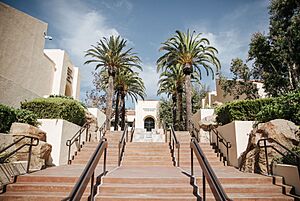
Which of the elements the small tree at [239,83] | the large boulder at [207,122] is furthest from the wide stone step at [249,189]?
the small tree at [239,83]

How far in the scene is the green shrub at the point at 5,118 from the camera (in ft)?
22.2

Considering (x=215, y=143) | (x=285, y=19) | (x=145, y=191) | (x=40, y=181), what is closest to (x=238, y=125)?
(x=215, y=143)

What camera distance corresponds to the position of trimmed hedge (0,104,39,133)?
6.82m

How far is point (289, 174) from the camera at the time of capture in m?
5.00

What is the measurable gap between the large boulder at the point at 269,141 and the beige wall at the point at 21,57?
1128 cm

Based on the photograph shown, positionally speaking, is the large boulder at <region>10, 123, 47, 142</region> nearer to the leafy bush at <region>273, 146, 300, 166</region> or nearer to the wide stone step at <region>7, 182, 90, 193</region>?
the wide stone step at <region>7, 182, 90, 193</region>

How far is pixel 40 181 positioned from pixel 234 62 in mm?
19636

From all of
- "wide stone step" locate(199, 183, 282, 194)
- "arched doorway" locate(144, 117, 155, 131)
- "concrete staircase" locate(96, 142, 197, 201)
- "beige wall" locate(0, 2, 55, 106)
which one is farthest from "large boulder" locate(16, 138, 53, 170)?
"arched doorway" locate(144, 117, 155, 131)

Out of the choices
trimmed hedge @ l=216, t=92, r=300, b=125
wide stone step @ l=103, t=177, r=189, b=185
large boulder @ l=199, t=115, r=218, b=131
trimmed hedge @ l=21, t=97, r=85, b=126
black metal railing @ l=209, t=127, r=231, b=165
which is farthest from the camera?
large boulder @ l=199, t=115, r=218, b=131

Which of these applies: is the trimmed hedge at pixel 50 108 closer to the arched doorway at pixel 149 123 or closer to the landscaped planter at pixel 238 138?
the landscaped planter at pixel 238 138

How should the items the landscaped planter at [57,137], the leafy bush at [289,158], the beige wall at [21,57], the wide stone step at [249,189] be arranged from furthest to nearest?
the beige wall at [21,57] → the landscaped planter at [57,137] → the leafy bush at [289,158] → the wide stone step at [249,189]

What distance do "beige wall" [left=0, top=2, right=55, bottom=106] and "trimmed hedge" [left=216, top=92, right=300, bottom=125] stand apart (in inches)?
433

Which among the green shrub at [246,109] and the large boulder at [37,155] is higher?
the green shrub at [246,109]

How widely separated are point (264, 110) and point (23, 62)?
13.8 meters
